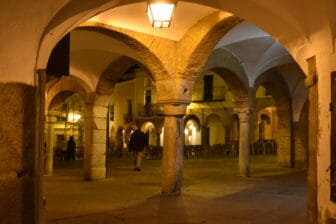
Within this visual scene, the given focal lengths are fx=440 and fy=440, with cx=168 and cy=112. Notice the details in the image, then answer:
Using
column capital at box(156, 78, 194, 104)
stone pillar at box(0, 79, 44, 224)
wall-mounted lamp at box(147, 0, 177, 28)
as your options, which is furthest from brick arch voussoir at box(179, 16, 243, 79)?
stone pillar at box(0, 79, 44, 224)

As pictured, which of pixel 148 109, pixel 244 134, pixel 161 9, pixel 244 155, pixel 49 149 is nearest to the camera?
pixel 161 9

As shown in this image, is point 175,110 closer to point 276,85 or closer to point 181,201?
point 181,201

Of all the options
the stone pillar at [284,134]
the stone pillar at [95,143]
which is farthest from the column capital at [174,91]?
the stone pillar at [284,134]

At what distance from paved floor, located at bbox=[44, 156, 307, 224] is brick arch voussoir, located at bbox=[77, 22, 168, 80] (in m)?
2.40

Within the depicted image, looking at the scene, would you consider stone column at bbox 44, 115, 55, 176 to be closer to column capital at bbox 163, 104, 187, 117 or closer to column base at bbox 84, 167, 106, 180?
column base at bbox 84, 167, 106, 180

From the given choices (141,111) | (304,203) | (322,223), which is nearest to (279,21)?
(322,223)

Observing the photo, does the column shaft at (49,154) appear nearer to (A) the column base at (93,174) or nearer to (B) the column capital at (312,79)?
(A) the column base at (93,174)

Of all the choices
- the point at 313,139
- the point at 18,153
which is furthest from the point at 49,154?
the point at 313,139

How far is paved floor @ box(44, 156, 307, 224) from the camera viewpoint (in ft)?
20.2

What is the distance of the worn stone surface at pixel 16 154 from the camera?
3.15m

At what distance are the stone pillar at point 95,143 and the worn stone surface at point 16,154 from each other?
26.6ft

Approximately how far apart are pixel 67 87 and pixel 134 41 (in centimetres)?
517

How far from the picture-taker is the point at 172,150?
8344 mm

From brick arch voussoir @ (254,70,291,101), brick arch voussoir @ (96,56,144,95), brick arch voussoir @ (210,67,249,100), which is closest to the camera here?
brick arch voussoir @ (96,56,144,95)
